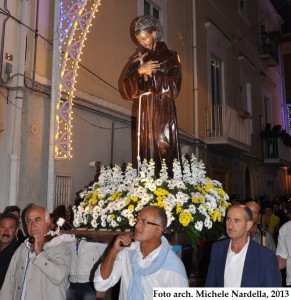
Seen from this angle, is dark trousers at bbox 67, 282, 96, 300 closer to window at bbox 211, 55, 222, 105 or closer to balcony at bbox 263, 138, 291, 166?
window at bbox 211, 55, 222, 105

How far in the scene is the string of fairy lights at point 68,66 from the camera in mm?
7617

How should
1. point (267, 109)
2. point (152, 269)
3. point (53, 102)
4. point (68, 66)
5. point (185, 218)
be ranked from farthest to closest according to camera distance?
point (267, 109)
point (68, 66)
point (53, 102)
point (185, 218)
point (152, 269)

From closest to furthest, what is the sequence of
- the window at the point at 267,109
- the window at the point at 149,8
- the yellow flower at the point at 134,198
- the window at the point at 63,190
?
the yellow flower at the point at 134,198, the window at the point at 63,190, the window at the point at 149,8, the window at the point at 267,109

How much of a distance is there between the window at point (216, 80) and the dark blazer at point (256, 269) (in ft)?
41.1

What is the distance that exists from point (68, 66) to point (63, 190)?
2.28 m

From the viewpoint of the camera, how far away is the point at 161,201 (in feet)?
14.5

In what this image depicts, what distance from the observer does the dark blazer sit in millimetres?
3217

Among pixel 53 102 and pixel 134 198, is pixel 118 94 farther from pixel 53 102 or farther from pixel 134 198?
pixel 134 198

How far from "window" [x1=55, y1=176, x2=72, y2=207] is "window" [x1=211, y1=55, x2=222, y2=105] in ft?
28.0

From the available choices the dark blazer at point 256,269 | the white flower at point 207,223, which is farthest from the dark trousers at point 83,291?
the dark blazer at point 256,269

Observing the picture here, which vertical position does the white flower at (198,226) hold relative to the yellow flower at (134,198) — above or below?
below

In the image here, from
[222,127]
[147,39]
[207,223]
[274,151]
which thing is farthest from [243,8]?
[207,223]

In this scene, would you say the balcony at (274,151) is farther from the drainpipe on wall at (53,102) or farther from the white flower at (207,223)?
the white flower at (207,223)

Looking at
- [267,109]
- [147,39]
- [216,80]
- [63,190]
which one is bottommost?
[63,190]
